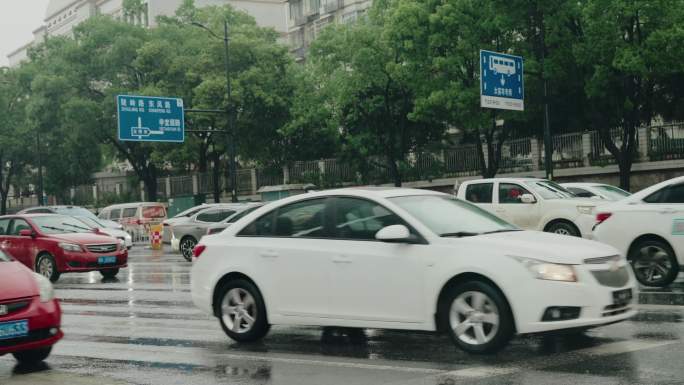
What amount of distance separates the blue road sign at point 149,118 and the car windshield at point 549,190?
22.3 m

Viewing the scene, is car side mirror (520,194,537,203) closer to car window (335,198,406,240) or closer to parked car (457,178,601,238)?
parked car (457,178,601,238)

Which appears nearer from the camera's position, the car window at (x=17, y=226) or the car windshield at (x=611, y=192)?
the car window at (x=17, y=226)

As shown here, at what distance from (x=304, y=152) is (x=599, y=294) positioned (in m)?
44.1

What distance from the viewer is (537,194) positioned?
20.0 metres

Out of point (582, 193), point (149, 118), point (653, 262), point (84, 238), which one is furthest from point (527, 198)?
point (149, 118)

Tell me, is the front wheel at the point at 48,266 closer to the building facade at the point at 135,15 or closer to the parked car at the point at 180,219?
the parked car at the point at 180,219

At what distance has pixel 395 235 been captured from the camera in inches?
325

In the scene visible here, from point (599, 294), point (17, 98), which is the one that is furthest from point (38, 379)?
point (17, 98)

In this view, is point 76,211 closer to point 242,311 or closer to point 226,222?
point 226,222

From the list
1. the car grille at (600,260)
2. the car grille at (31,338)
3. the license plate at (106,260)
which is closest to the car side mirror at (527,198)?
the license plate at (106,260)

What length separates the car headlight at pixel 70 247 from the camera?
1953cm

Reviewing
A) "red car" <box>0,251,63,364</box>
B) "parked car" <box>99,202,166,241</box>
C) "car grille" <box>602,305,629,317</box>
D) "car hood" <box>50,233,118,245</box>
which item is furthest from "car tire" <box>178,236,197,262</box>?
"car grille" <box>602,305,629,317</box>

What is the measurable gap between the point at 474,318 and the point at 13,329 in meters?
4.15

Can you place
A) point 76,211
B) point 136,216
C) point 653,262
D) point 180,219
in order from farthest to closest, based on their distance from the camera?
point 136,216, point 76,211, point 180,219, point 653,262
